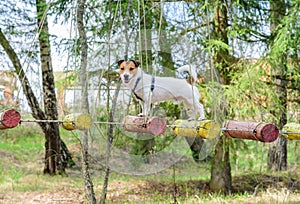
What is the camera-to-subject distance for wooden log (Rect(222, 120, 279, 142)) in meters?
1.11

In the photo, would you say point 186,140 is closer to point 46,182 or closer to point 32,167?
point 46,182

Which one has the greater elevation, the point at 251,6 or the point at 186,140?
the point at 251,6

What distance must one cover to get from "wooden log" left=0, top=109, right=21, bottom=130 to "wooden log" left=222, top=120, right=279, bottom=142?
2.37 ft

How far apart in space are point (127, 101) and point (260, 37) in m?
2.42

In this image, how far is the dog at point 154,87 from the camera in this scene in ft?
4.31

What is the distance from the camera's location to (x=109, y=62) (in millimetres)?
1729

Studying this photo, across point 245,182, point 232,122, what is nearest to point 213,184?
point 245,182

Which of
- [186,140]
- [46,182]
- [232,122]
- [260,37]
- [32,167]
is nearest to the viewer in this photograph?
[232,122]

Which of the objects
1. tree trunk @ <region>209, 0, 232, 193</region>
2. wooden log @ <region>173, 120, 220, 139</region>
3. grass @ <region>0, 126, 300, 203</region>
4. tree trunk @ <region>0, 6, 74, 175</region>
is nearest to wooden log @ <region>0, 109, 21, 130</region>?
wooden log @ <region>173, 120, 220, 139</region>

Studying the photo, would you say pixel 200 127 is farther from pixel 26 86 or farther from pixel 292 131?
pixel 26 86

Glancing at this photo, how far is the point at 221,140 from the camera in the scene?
3.98m

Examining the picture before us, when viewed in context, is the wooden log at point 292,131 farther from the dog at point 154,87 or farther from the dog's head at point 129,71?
the dog's head at point 129,71

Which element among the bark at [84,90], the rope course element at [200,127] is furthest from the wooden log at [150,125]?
the bark at [84,90]

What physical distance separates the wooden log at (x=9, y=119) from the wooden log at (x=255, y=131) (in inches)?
28.5
